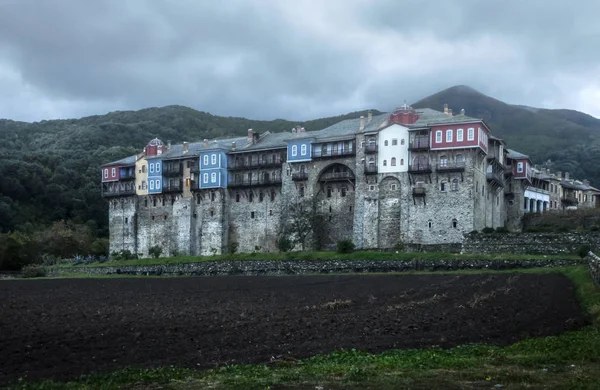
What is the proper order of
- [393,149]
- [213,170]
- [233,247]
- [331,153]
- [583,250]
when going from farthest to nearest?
[213,170] → [233,247] → [331,153] → [393,149] → [583,250]

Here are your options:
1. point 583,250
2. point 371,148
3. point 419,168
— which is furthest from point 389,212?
point 583,250

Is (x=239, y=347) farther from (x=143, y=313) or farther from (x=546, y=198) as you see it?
(x=546, y=198)

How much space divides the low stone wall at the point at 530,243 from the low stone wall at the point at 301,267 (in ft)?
18.1

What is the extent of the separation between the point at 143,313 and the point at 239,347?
41.4 feet

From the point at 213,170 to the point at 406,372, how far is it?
280 feet

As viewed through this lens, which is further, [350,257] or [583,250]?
[350,257]

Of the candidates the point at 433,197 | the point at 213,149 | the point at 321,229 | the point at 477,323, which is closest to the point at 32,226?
the point at 213,149

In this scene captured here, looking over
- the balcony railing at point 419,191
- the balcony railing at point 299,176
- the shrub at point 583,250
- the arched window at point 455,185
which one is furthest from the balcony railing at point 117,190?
the shrub at point 583,250

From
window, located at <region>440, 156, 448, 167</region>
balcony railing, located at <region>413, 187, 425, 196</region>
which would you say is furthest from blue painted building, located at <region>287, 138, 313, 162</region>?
window, located at <region>440, 156, 448, 167</region>

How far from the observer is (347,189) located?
93375 millimetres

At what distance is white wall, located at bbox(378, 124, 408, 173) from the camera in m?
86.8

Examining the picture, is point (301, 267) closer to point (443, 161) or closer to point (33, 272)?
point (443, 161)

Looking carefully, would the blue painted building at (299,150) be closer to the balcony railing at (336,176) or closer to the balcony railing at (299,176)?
the balcony railing at (299,176)

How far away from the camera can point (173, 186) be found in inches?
4193
